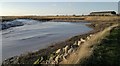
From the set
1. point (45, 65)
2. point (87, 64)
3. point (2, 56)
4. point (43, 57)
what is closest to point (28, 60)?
point (43, 57)

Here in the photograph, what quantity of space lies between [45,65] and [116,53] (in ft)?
11.7

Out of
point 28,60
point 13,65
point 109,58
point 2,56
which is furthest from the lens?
point 2,56

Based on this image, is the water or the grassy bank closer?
the grassy bank

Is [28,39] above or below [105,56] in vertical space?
below

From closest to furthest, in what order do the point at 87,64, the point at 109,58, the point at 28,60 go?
1. the point at 87,64
2. the point at 109,58
3. the point at 28,60

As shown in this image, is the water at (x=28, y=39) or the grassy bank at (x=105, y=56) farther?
the water at (x=28, y=39)

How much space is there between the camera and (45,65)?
12750 millimetres

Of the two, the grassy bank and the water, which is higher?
the grassy bank

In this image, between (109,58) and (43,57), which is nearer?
(109,58)

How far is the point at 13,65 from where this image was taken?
535 inches

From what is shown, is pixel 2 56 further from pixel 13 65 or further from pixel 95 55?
pixel 95 55

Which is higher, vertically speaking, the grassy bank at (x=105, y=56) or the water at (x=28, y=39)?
the grassy bank at (x=105, y=56)

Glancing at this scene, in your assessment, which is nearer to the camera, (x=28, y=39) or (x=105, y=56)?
(x=105, y=56)

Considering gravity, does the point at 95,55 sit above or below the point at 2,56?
above
